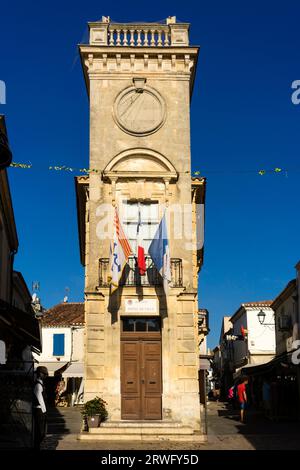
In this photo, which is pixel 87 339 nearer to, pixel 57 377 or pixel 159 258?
pixel 159 258

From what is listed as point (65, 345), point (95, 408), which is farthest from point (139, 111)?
point (65, 345)

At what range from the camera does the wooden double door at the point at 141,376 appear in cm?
1848

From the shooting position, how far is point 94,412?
17.2m

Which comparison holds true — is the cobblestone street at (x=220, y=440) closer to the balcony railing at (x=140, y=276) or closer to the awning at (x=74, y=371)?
the balcony railing at (x=140, y=276)

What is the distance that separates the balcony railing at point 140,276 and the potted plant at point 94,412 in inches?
137

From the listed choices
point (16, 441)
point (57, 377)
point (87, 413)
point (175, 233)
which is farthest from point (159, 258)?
point (57, 377)

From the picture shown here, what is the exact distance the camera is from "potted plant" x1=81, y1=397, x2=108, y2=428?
17047 mm

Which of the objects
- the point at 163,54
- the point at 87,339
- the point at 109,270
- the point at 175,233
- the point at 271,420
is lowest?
the point at 271,420

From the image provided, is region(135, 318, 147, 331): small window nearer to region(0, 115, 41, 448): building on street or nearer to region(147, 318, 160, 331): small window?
region(147, 318, 160, 331): small window

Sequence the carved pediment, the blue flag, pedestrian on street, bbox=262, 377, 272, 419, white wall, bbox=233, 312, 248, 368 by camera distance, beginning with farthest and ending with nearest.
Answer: white wall, bbox=233, 312, 248, 368, pedestrian on street, bbox=262, 377, 272, 419, the carved pediment, the blue flag

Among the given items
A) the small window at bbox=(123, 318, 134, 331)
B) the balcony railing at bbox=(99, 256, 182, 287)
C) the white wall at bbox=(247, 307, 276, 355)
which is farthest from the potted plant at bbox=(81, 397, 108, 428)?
the white wall at bbox=(247, 307, 276, 355)

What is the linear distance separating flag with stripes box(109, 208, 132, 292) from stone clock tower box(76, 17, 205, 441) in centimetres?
85

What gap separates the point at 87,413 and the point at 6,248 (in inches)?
331

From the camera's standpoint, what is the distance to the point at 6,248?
76.9 feet
